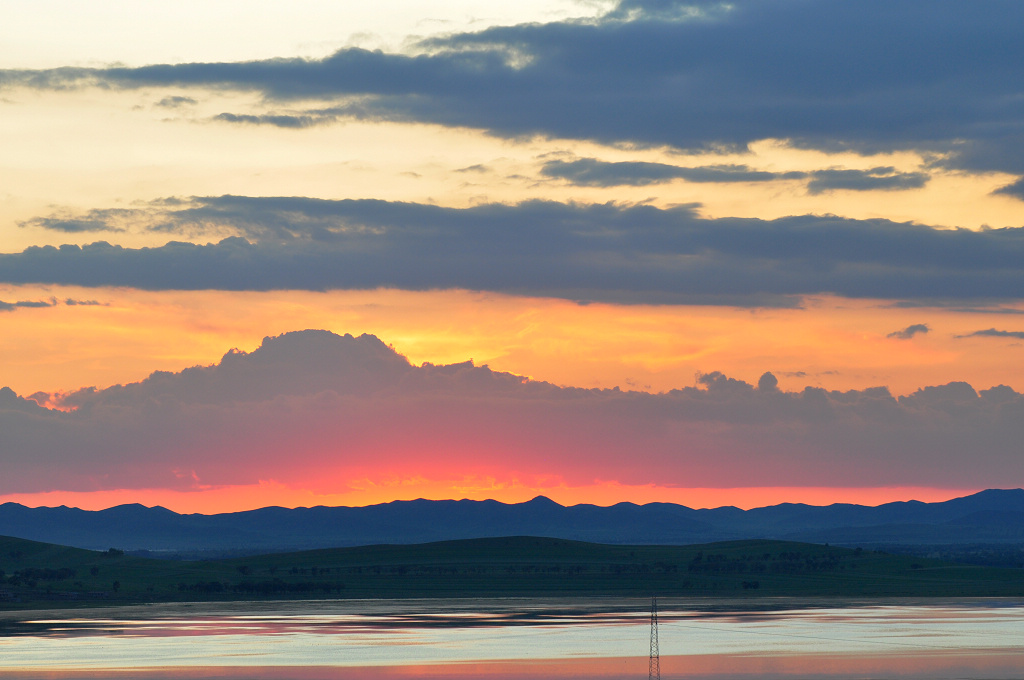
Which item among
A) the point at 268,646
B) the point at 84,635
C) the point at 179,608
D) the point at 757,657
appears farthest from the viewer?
the point at 179,608

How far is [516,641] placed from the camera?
385 ft

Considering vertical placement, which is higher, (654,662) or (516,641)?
(516,641)

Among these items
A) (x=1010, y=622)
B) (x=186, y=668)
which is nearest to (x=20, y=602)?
(x=186, y=668)

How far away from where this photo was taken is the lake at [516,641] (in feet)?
315

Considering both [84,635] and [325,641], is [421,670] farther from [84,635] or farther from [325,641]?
[84,635]

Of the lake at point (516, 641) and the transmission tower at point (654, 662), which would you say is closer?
the transmission tower at point (654, 662)

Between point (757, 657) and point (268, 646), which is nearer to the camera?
point (757, 657)

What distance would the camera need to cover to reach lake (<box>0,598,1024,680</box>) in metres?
95.9

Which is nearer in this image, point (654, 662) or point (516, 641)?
point (654, 662)

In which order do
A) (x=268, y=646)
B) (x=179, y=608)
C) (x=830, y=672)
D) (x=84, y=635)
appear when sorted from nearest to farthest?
(x=830, y=672)
(x=268, y=646)
(x=84, y=635)
(x=179, y=608)

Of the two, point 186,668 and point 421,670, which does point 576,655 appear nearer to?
point 421,670

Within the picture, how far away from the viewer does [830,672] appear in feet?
309

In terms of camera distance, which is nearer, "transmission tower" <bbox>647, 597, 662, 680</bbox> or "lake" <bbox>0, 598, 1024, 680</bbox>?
"transmission tower" <bbox>647, 597, 662, 680</bbox>

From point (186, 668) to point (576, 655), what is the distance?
28.7m
